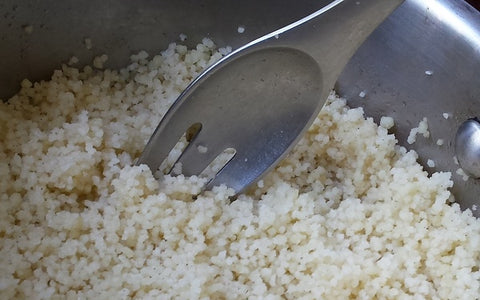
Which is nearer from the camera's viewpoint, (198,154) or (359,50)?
(198,154)

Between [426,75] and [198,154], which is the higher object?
[426,75]

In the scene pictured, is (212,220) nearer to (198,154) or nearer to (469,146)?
(198,154)

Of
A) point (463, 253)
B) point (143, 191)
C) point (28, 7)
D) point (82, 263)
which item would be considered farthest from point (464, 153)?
point (28, 7)

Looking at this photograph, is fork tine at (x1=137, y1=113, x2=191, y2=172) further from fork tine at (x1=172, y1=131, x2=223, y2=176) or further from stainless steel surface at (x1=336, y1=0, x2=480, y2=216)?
stainless steel surface at (x1=336, y1=0, x2=480, y2=216)

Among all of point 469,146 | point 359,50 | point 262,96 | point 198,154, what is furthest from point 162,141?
point 469,146

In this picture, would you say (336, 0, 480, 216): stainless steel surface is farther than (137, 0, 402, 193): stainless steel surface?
Yes

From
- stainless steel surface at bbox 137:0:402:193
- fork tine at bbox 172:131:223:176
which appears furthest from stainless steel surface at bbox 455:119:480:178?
fork tine at bbox 172:131:223:176

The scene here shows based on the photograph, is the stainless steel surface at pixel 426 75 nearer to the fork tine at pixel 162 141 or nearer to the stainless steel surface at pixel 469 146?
the stainless steel surface at pixel 469 146
